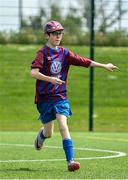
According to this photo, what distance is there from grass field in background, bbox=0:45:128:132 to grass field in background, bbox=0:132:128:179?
634 cm

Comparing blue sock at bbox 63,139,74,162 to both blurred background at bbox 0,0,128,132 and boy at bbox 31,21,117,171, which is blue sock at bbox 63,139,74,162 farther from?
blurred background at bbox 0,0,128,132

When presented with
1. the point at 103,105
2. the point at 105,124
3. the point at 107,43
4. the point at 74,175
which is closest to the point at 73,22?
the point at 107,43

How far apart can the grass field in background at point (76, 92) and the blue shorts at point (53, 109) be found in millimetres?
9569

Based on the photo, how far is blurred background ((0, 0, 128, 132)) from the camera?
18859 mm

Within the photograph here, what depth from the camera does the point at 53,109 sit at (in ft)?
27.5

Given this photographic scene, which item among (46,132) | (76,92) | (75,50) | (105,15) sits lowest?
(76,92)

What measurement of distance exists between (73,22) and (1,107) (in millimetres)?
3538

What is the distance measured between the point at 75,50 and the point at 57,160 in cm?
1588

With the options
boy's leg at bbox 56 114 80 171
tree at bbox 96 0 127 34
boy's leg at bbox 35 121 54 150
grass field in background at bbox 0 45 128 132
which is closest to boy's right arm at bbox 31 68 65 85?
boy's leg at bbox 56 114 80 171

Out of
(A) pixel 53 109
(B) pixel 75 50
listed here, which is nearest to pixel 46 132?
(A) pixel 53 109

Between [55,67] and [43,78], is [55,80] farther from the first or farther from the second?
[55,67]

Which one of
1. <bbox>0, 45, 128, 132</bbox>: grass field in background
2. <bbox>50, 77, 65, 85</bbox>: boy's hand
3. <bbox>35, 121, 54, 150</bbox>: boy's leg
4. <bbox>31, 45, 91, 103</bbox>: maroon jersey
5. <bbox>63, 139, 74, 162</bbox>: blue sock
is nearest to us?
<bbox>50, 77, 65, 85</bbox>: boy's hand

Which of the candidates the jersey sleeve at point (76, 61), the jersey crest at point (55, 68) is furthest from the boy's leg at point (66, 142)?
the jersey sleeve at point (76, 61)

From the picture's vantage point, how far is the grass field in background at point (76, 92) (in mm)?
19391
